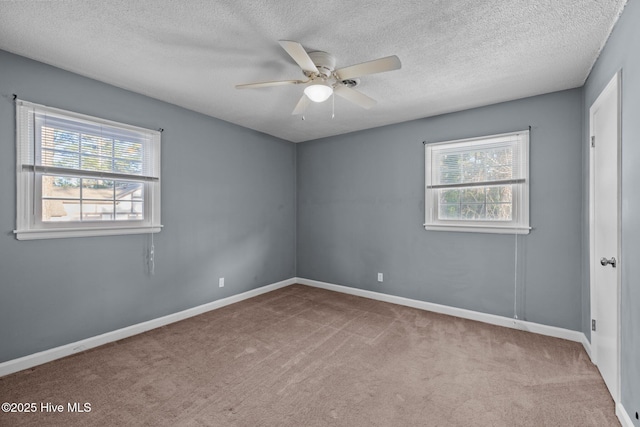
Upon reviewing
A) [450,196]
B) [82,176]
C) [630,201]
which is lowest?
[630,201]

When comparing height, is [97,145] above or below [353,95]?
below

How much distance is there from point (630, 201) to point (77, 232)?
4.22 m

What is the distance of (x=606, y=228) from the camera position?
2195mm

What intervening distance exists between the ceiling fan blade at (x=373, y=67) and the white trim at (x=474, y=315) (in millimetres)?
2970

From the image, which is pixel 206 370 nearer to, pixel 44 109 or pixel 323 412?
pixel 323 412

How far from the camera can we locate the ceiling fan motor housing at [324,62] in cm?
221

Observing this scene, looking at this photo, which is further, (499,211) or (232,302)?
(232,302)

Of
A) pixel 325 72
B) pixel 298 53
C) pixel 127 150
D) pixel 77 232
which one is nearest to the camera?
pixel 298 53

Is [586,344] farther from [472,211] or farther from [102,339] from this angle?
[102,339]

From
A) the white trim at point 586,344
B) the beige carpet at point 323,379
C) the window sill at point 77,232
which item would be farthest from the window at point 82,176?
the white trim at point 586,344

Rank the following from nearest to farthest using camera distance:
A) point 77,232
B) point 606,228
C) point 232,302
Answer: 1. point 606,228
2. point 77,232
3. point 232,302

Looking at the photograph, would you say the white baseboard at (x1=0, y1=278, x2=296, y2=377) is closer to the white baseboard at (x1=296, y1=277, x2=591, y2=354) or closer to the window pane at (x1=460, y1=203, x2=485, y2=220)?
the white baseboard at (x1=296, y1=277, x2=591, y2=354)

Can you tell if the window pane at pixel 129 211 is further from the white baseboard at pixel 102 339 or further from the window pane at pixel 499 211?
the window pane at pixel 499 211

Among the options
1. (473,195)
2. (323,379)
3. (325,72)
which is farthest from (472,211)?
(323,379)
